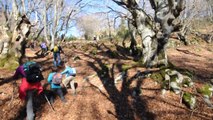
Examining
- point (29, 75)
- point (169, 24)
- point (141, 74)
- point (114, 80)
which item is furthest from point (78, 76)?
point (29, 75)

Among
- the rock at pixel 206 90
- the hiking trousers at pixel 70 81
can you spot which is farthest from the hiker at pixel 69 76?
the rock at pixel 206 90

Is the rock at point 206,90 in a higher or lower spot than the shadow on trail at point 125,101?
higher

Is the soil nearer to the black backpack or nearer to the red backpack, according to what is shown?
the red backpack

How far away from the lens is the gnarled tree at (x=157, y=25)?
41.3ft

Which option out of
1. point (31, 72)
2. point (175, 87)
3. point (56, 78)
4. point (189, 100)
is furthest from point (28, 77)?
point (175, 87)

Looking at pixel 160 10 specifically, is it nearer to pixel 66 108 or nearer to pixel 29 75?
pixel 66 108

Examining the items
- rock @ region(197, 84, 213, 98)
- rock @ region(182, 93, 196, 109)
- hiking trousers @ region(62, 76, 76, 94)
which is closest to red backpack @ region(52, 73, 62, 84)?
hiking trousers @ region(62, 76, 76, 94)

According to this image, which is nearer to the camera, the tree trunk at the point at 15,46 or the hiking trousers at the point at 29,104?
the hiking trousers at the point at 29,104

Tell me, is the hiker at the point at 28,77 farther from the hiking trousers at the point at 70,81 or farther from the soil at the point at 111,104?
the hiking trousers at the point at 70,81

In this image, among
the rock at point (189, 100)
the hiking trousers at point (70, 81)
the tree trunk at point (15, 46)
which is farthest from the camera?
the tree trunk at point (15, 46)

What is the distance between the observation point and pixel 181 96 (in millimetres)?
10266

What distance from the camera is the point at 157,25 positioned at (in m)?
13.7

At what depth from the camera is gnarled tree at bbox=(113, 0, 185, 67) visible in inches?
496

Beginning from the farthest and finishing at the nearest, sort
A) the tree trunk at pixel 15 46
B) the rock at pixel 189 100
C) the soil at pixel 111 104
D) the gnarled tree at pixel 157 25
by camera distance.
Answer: the tree trunk at pixel 15 46
the gnarled tree at pixel 157 25
the rock at pixel 189 100
the soil at pixel 111 104
